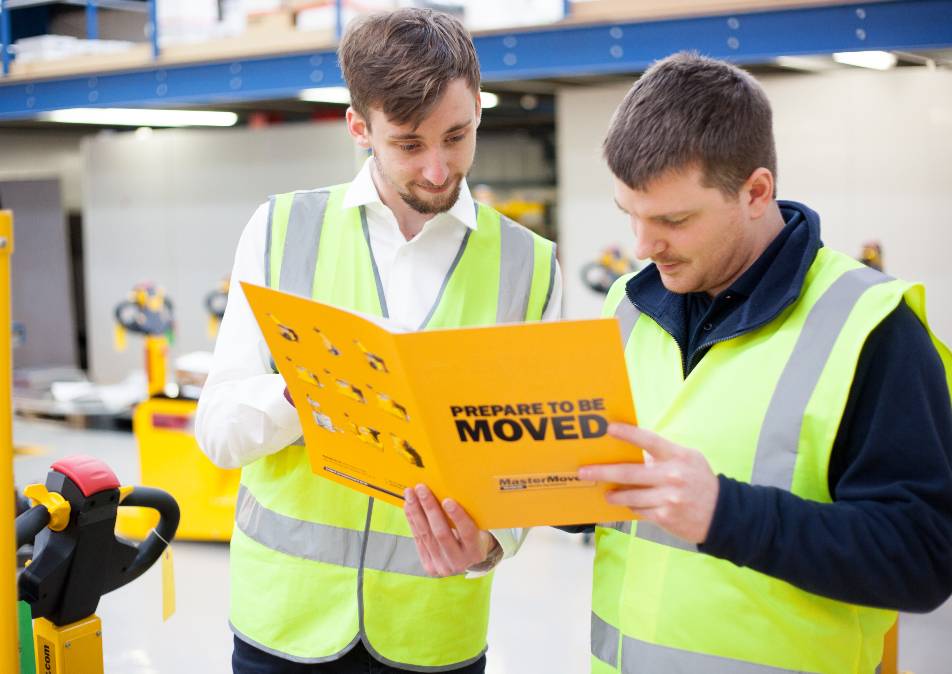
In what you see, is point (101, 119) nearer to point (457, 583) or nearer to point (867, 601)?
point (457, 583)

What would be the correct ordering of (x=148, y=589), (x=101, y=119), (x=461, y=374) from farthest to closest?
(x=101, y=119)
(x=148, y=589)
(x=461, y=374)

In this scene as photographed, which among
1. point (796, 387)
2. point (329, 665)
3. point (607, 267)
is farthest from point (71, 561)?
point (607, 267)

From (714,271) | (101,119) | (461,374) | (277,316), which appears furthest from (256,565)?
(101,119)

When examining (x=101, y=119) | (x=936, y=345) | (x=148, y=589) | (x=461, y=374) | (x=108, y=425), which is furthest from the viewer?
(x=101, y=119)

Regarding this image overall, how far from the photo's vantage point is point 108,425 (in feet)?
26.6

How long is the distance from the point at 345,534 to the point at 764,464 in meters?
0.78

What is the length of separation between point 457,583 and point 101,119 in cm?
788

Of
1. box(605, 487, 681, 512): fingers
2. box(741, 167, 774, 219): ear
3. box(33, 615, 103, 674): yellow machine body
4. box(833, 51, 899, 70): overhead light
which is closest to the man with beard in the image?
box(33, 615, 103, 674): yellow machine body

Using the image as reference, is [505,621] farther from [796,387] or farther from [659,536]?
[796,387]

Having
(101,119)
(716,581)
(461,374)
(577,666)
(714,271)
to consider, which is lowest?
(577,666)

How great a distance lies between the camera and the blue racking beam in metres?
4.05

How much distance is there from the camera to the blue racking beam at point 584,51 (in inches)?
159

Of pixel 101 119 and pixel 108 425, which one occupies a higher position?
pixel 101 119

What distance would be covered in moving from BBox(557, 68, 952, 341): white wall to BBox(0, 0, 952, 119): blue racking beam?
0.91 meters
